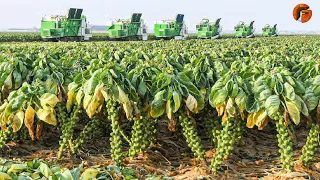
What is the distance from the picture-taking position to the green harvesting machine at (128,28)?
3381 cm

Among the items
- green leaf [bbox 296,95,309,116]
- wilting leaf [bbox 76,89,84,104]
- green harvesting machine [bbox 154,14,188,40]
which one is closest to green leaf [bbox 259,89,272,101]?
green leaf [bbox 296,95,309,116]

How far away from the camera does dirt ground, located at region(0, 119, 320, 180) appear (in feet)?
15.0

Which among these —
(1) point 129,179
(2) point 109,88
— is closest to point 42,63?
(2) point 109,88

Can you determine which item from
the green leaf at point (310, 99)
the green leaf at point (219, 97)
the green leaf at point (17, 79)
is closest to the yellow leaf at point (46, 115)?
the green leaf at point (17, 79)

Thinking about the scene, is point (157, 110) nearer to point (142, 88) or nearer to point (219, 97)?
point (142, 88)

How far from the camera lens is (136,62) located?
18.3 ft

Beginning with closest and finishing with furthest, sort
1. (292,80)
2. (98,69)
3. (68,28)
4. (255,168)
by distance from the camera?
(292,80)
(98,69)
(255,168)
(68,28)

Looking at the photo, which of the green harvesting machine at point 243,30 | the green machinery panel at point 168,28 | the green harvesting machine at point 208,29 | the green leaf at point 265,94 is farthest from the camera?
the green harvesting machine at point 243,30

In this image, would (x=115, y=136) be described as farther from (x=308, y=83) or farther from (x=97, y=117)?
(x=308, y=83)

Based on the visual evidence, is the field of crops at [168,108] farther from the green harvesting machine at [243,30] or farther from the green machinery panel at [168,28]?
the green harvesting machine at [243,30]

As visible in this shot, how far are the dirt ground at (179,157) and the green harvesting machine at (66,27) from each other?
79.6 feet

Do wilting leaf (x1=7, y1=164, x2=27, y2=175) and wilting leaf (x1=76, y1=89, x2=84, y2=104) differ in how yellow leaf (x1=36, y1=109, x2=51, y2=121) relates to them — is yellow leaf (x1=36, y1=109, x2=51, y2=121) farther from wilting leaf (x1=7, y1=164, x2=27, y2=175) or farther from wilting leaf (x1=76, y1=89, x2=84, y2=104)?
wilting leaf (x1=7, y1=164, x2=27, y2=175)

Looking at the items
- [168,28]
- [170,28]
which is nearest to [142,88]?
[168,28]

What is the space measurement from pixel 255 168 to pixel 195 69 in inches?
53.6
